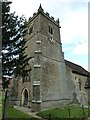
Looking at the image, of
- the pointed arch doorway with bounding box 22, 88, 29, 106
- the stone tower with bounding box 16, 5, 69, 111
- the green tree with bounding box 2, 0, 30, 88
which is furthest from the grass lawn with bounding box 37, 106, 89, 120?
the green tree with bounding box 2, 0, 30, 88

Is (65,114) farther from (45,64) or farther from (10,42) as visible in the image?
(10,42)

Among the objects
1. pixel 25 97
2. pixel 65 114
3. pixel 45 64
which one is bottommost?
pixel 65 114

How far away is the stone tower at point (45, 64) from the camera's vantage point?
26.9 meters

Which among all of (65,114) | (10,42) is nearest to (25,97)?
(65,114)

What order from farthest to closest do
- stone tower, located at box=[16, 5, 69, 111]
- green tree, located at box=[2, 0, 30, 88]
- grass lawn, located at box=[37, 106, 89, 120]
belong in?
stone tower, located at box=[16, 5, 69, 111] < grass lawn, located at box=[37, 106, 89, 120] < green tree, located at box=[2, 0, 30, 88]

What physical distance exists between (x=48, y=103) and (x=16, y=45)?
16117 millimetres

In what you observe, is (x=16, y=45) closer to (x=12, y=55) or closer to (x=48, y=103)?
(x=12, y=55)

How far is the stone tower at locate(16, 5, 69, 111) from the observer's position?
26891 millimetres

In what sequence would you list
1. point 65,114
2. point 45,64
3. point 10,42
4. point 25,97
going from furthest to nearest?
1. point 25,97
2. point 45,64
3. point 65,114
4. point 10,42

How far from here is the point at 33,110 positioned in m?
25.7

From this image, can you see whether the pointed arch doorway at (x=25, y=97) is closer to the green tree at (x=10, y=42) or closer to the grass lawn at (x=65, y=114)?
the grass lawn at (x=65, y=114)

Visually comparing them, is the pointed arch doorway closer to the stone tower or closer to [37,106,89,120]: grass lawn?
the stone tower

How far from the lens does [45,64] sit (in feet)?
95.3

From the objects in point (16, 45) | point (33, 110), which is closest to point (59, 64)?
point (33, 110)
